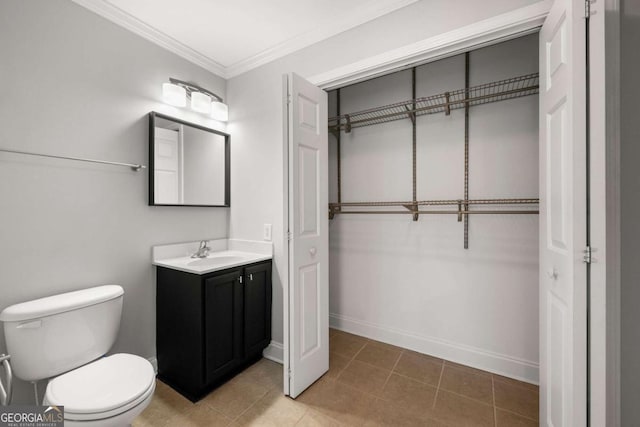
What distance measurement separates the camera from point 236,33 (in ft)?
6.60

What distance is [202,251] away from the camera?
7.11 feet

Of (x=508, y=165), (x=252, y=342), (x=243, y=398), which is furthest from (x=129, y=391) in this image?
(x=508, y=165)

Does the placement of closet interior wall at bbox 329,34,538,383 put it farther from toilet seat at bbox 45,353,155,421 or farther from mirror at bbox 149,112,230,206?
toilet seat at bbox 45,353,155,421

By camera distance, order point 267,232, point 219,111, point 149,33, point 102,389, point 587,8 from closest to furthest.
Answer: point 587,8, point 102,389, point 149,33, point 267,232, point 219,111

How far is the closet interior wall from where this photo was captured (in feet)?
6.18

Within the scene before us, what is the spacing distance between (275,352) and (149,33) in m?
2.64

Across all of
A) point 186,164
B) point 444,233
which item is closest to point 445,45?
point 444,233

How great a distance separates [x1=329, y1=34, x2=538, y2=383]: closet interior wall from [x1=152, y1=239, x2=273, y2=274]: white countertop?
815mm

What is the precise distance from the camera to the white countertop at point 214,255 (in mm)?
1839

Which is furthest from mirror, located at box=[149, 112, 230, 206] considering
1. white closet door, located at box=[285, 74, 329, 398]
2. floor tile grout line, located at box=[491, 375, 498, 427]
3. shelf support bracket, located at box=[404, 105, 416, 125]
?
floor tile grout line, located at box=[491, 375, 498, 427]

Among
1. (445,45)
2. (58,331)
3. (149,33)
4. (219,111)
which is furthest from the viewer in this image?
(219,111)

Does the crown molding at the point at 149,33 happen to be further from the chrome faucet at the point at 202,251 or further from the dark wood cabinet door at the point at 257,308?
the dark wood cabinet door at the point at 257,308

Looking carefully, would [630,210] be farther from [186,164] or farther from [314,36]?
[186,164]

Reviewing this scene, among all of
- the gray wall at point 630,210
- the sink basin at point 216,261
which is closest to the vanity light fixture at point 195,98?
the sink basin at point 216,261
